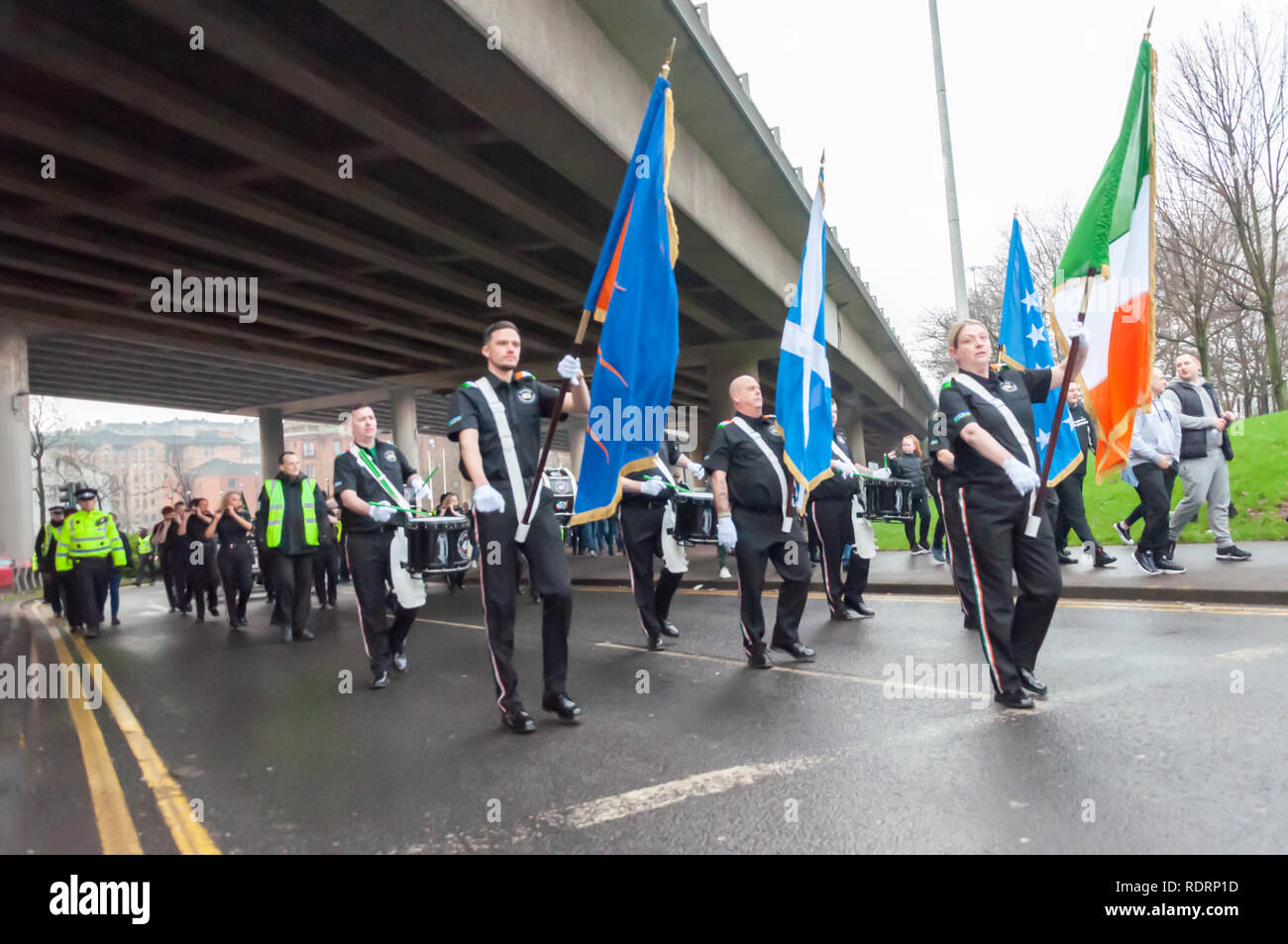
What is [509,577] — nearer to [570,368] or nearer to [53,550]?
[570,368]

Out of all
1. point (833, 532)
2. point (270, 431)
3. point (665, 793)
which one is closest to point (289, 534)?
point (833, 532)

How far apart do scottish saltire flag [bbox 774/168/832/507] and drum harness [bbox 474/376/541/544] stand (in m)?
2.39

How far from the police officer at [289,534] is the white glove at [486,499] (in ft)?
23.6

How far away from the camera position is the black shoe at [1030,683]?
5684 millimetres

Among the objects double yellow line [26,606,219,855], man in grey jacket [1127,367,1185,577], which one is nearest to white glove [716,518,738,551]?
double yellow line [26,606,219,855]

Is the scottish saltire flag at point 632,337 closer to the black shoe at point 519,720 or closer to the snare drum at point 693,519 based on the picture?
the black shoe at point 519,720

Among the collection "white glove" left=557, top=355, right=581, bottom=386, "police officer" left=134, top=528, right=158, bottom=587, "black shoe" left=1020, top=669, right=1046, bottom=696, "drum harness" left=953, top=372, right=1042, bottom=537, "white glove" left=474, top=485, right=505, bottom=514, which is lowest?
"police officer" left=134, top=528, right=158, bottom=587

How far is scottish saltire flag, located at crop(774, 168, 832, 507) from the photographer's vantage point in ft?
24.7

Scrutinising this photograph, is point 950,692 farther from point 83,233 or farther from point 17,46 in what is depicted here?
point 83,233

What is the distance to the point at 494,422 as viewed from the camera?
227 inches

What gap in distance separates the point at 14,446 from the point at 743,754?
29401 millimetres

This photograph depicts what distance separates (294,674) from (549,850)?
5679 millimetres

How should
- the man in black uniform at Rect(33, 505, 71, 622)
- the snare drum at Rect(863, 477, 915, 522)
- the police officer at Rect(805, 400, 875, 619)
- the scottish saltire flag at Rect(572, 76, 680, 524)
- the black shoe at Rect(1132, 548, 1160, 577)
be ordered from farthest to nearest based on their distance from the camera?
the man in black uniform at Rect(33, 505, 71, 622) → the snare drum at Rect(863, 477, 915, 522) → the black shoe at Rect(1132, 548, 1160, 577) → the police officer at Rect(805, 400, 875, 619) → the scottish saltire flag at Rect(572, 76, 680, 524)

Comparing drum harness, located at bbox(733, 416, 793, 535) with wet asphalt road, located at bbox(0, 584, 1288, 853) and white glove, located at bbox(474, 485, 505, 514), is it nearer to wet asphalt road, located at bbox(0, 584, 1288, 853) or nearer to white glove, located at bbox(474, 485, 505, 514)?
wet asphalt road, located at bbox(0, 584, 1288, 853)
